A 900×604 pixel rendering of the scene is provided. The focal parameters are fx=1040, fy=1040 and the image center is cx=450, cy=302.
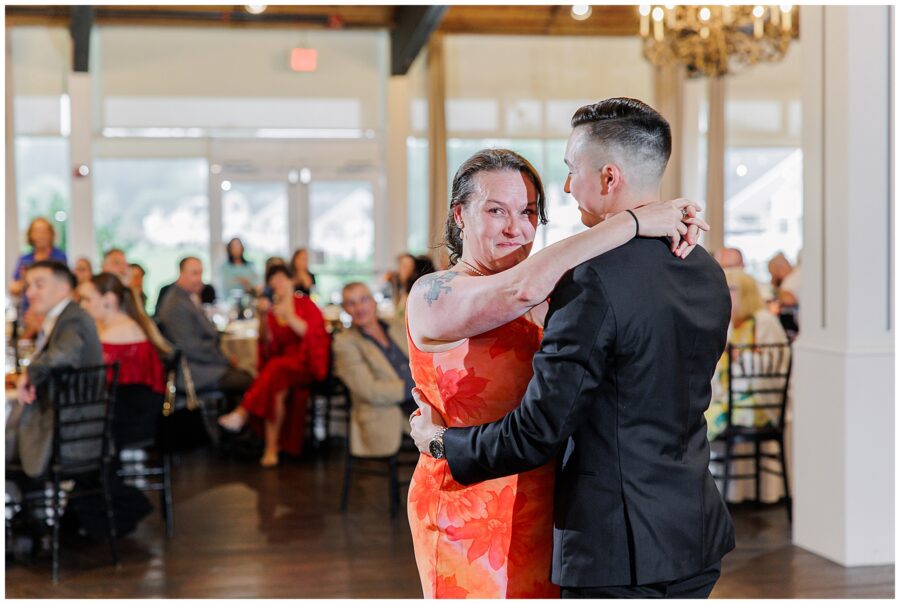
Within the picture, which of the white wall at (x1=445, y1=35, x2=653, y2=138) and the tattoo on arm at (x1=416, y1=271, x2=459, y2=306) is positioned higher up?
the white wall at (x1=445, y1=35, x2=653, y2=138)

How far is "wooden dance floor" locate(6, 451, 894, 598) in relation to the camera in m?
4.30

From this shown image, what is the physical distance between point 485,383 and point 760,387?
398 centimetres

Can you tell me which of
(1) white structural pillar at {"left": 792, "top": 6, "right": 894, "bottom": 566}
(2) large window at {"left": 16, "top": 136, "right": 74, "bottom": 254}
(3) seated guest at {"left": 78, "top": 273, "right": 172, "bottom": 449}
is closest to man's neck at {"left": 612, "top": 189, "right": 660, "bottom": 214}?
(1) white structural pillar at {"left": 792, "top": 6, "right": 894, "bottom": 566}

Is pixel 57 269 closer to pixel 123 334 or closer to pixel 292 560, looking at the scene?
pixel 123 334

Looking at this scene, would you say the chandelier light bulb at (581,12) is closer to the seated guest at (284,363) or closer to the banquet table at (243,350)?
the banquet table at (243,350)

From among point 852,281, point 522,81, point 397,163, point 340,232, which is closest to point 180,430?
point 852,281

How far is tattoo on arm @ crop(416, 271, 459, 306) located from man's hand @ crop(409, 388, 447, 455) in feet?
0.70

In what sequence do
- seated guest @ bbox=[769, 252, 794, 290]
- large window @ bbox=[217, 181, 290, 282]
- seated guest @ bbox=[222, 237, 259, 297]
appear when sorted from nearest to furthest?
seated guest @ bbox=[769, 252, 794, 290]
seated guest @ bbox=[222, 237, 259, 297]
large window @ bbox=[217, 181, 290, 282]

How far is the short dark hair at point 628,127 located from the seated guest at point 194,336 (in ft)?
18.6

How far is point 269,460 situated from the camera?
23.1 feet

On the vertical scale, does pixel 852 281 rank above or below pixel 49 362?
above

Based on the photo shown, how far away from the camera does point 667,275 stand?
172 cm

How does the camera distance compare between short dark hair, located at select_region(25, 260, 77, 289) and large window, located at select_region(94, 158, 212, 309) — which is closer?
short dark hair, located at select_region(25, 260, 77, 289)

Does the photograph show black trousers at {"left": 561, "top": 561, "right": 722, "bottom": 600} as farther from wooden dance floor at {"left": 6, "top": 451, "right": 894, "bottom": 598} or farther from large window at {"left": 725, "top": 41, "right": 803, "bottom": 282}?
large window at {"left": 725, "top": 41, "right": 803, "bottom": 282}
